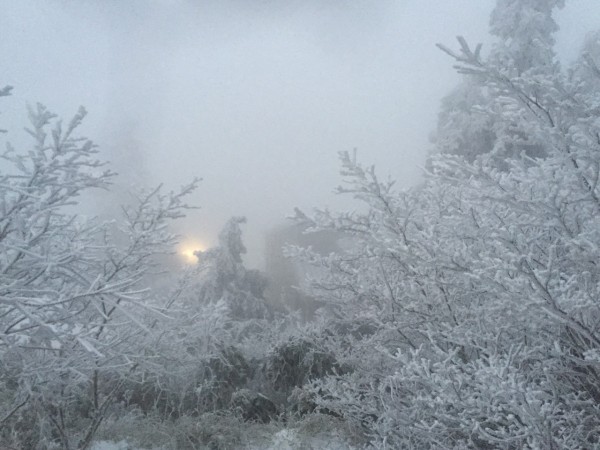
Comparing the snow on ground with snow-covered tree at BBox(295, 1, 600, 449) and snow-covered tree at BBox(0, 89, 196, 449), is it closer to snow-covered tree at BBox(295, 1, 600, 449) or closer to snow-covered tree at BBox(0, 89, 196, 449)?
snow-covered tree at BBox(295, 1, 600, 449)

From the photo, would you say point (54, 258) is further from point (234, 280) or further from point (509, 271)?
point (234, 280)

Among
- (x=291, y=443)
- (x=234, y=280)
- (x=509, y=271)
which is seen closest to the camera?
(x=509, y=271)

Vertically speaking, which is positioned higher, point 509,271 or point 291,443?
point 509,271

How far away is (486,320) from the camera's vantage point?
3.27 m

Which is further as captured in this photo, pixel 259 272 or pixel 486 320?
pixel 259 272

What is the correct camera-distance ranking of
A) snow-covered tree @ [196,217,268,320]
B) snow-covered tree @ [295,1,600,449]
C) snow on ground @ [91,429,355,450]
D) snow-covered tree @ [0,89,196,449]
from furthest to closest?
snow-covered tree @ [196,217,268,320]
snow on ground @ [91,429,355,450]
snow-covered tree @ [0,89,196,449]
snow-covered tree @ [295,1,600,449]

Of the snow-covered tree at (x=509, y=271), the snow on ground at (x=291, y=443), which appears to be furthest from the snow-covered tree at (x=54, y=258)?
the snow on ground at (x=291, y=443)

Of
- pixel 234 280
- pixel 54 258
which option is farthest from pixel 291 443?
pixel 234 280

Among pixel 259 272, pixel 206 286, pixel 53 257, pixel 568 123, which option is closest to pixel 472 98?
pixel 259 272

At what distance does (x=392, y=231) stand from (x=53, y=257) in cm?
271

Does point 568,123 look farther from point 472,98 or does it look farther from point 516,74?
point 472,98

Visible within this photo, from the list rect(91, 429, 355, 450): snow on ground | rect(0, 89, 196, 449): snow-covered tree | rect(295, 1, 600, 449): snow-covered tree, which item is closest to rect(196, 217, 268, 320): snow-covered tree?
rect(91, 429, 355, 450): snow on ground

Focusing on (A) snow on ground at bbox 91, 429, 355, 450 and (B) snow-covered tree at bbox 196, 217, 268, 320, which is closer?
(A) snow on ground at bbox 91, 429, 355, 450

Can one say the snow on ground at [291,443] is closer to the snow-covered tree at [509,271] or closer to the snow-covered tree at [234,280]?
the snow-covered tree at [509,271]
